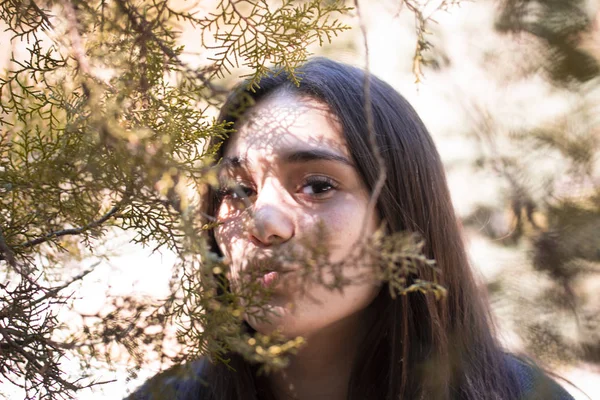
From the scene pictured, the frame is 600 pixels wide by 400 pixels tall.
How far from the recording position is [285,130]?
0.91 metres

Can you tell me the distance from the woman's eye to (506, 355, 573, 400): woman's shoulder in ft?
1.50

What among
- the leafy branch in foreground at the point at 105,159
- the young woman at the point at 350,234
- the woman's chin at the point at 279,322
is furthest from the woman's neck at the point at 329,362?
the leafy branch in foreground at the point at 105,159

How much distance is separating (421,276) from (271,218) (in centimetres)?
29

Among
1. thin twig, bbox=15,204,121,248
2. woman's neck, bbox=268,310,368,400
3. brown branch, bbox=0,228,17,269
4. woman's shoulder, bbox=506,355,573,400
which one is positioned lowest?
woman's shoulder, bbox=506,355,573,400

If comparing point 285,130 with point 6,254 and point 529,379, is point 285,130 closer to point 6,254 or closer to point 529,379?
point 6,254

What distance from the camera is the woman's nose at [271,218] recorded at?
31.1 inches

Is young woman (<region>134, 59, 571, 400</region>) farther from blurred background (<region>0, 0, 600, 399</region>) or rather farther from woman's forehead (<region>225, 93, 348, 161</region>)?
blurred background (<region>0, 0, 600, 399</region>)

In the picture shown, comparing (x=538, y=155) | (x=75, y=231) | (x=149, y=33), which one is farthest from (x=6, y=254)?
(x=538, y=155)

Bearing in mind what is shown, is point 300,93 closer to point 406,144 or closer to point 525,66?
point 406,144

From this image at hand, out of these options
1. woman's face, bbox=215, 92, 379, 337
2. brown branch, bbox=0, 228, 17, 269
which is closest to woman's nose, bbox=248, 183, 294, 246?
woman's face, bbox=215, 92, 379, 337

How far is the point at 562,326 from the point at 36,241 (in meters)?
0.54

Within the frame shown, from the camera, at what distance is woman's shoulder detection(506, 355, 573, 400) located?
106 centimetres

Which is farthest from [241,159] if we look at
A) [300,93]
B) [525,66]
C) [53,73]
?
[525,66]

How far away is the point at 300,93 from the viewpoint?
3.24 feet
